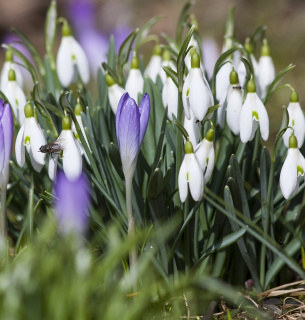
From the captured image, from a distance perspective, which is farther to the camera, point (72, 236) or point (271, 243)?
point (271, 243)

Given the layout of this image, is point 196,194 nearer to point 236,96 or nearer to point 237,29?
point 236,96

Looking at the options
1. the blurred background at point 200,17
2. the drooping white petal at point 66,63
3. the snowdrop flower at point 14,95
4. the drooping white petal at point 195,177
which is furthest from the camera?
the blurred background at point 200,17

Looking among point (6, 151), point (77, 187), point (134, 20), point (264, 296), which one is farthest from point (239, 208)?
point (134, 20)

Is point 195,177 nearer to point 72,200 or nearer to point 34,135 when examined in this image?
point 72,200

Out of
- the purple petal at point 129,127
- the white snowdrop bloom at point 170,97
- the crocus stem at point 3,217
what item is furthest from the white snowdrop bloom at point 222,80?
the crocus stem at point 3,217

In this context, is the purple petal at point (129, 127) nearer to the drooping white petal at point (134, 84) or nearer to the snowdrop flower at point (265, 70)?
the drooping white petal at point (134, 84)

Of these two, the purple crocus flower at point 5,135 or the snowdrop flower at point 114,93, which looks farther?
the snowdrop flower at point 114,93
